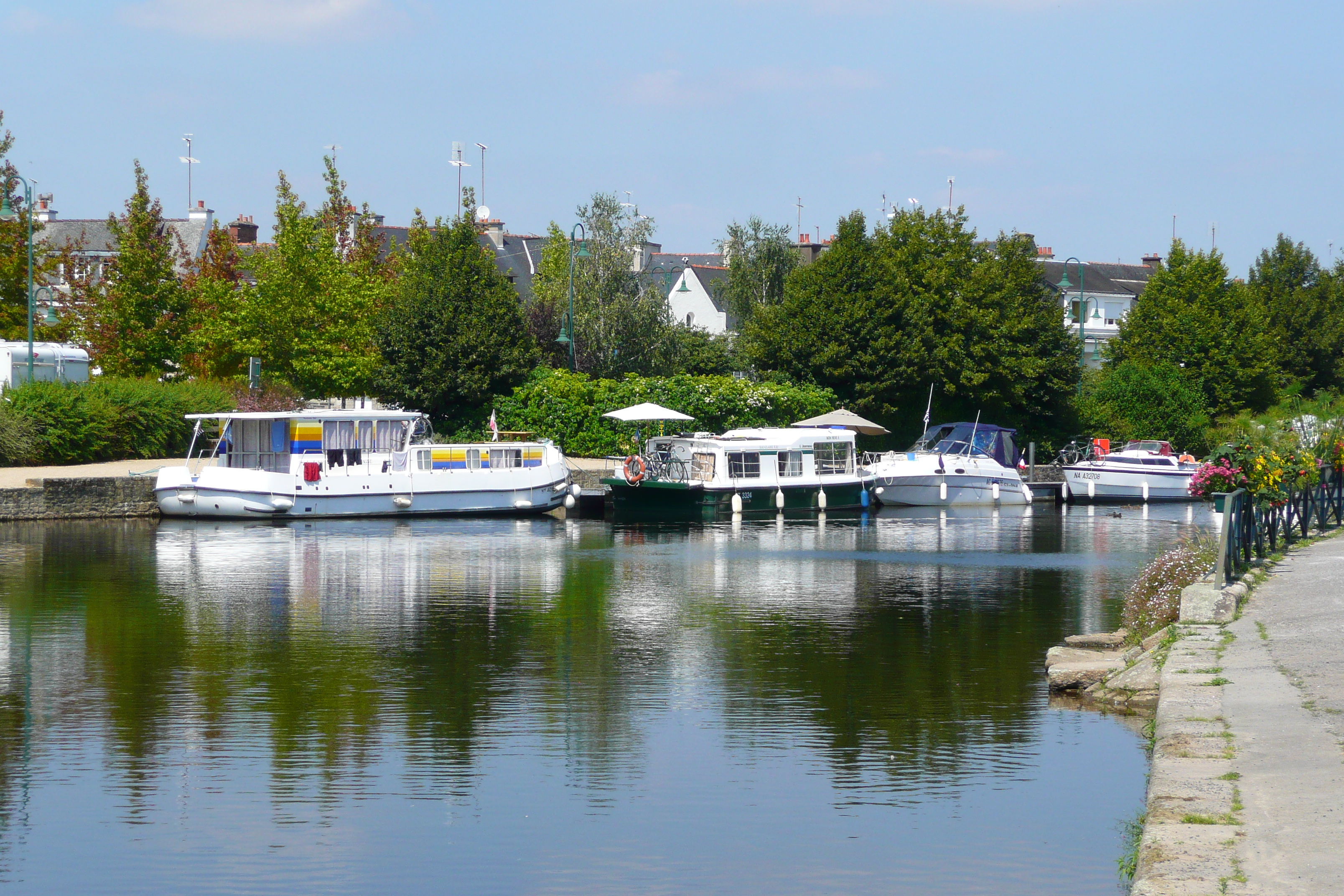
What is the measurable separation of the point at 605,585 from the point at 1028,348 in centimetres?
3335

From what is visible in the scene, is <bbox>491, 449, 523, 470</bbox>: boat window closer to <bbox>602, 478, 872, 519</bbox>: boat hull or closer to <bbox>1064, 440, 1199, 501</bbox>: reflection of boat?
<bbox>602, 478, 872, 519</bbox>: boat hull

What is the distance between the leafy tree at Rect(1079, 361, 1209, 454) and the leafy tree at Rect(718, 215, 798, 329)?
14.3 meters

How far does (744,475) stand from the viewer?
39.3 m

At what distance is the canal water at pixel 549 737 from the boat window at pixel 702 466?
1530 centimetres

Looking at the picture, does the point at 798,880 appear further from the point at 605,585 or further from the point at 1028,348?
the point at 1028,348

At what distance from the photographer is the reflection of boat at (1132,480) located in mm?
45781

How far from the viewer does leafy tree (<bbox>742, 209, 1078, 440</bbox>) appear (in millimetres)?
48906

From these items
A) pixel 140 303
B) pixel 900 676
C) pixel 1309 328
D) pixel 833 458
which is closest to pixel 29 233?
pixel 140 303

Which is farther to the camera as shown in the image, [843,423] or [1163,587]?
[843,423]

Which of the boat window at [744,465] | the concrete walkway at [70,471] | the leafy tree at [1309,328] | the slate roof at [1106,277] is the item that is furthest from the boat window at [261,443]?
the slate roof at [1106,277]

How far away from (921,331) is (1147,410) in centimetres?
1169

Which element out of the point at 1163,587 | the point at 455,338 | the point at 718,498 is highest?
the point at 455,338

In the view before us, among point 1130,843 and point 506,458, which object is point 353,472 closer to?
point 506,458

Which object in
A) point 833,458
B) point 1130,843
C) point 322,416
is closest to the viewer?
point 1130,843
